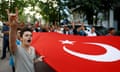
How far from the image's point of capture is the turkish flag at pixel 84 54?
241 inches

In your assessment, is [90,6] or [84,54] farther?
[90,6]

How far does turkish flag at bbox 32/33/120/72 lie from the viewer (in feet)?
20.0

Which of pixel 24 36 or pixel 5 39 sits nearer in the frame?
pixel 24 36

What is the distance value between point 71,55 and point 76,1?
29.4 meters

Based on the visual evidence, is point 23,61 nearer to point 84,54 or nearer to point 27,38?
point 27,38

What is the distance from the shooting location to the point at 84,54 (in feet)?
21.0

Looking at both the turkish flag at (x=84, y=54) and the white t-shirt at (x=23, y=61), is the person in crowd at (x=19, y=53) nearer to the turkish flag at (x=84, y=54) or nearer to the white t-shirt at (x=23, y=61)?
the white t-shirt at (x=23, y=61)

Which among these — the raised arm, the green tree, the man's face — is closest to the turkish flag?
the man's face

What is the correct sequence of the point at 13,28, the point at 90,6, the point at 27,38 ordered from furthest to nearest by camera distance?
the point at 90,6, the point at 27,38, the point at 13,28

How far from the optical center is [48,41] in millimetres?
7691

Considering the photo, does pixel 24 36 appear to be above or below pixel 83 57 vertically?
above

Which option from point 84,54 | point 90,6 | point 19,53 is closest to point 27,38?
point 19,53

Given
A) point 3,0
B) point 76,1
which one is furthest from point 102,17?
point 3,0

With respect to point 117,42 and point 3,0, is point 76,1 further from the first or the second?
point 117,42
